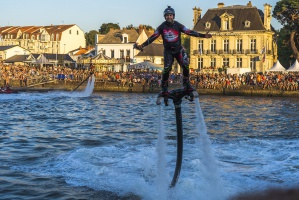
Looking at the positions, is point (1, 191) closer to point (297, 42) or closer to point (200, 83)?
point (200, 83)

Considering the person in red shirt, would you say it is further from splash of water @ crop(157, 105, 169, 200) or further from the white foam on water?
the white foam on water

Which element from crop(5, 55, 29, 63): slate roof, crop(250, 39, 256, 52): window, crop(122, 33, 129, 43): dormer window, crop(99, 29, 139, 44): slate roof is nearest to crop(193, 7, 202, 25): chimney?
crop(250, 39, 256, 52): window

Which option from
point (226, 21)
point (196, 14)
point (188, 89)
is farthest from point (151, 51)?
point (188, 89)

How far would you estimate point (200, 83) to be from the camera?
227 ft

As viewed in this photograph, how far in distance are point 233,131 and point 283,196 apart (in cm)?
2632

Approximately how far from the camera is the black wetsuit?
1125 cm

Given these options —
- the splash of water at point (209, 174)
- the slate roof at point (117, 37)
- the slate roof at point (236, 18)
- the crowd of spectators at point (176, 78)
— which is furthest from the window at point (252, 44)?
the splash of water at point (209, 174)

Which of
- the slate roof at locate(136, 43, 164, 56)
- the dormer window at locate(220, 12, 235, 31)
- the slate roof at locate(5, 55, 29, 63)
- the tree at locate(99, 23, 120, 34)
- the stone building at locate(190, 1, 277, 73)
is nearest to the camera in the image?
the stone building at locate(190, 1, 277, 73)

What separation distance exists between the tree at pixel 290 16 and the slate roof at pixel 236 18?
11086 mm

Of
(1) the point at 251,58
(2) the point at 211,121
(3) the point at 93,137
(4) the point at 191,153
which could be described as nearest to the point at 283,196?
(4) the point at 191,153

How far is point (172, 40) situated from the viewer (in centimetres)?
1131

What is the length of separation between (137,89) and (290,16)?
2922 cm

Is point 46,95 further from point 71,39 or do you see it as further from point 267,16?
point 71,39

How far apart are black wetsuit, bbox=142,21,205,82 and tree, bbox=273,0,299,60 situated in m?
72.8
